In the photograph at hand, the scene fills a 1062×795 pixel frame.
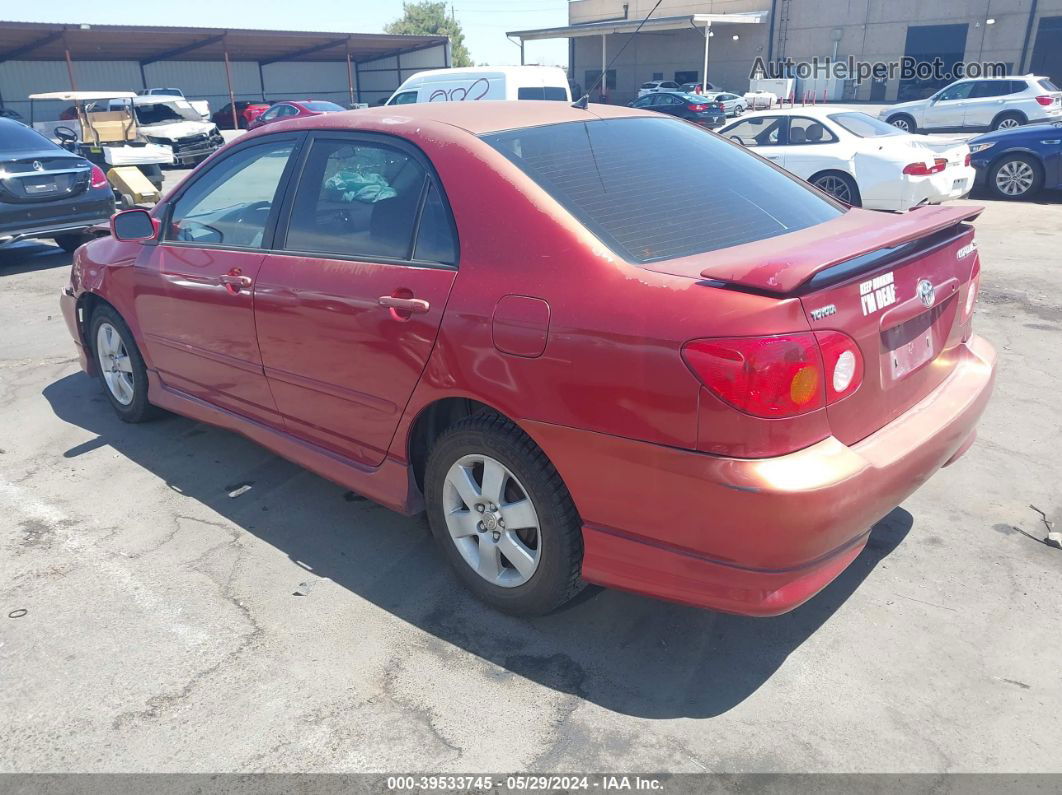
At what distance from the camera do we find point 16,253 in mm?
10633

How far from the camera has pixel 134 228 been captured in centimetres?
420

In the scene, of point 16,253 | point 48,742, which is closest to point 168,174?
point 16,253

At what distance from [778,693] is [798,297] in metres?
1.26

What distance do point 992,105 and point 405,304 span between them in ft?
78.2

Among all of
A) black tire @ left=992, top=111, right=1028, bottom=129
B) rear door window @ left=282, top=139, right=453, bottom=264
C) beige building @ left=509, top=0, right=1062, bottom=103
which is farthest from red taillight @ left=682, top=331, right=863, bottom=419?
beige building @ left=509, top=0, right=1062, bottom=103

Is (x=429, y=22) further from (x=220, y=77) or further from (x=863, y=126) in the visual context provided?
(x=863, y=126)

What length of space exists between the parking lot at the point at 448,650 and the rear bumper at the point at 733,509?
1.31ft

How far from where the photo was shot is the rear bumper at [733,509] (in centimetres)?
226

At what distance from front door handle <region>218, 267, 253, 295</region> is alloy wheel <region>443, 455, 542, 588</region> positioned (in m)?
1.34

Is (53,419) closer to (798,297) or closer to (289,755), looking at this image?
(289,755)

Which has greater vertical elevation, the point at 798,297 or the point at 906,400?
the point at 798,297

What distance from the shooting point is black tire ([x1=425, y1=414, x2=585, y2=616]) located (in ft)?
8.79

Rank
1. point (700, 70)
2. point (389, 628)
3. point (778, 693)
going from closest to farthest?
point (778, 693), point (389, 628), point (700, 70)

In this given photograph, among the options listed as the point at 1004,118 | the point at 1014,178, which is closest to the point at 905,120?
the point at 1004,118
